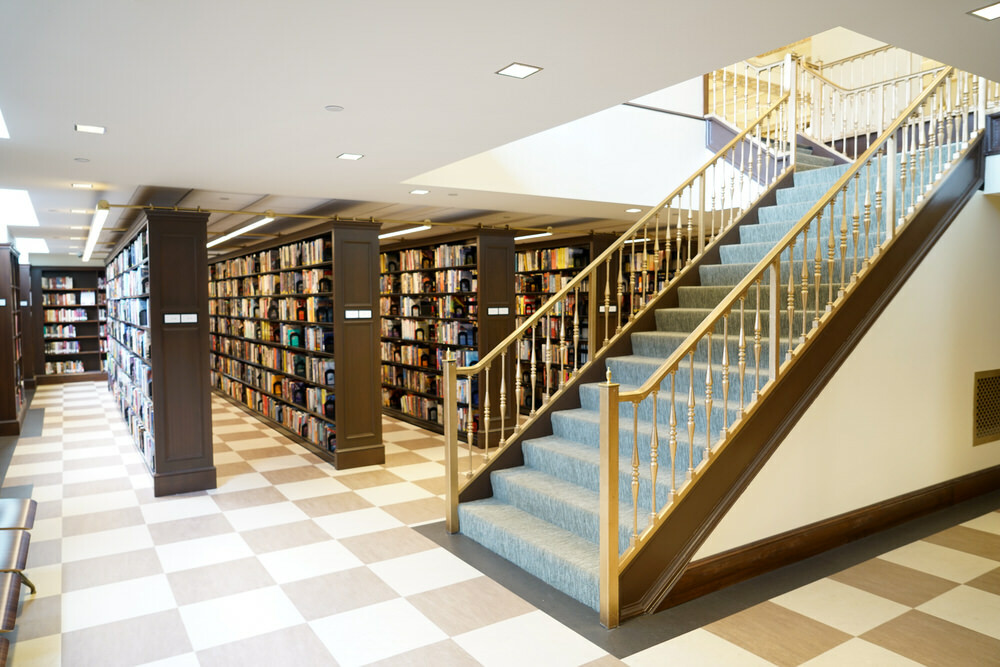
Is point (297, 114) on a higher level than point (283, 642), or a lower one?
higher

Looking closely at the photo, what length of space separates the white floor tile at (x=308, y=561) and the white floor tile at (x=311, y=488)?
1.14 meters

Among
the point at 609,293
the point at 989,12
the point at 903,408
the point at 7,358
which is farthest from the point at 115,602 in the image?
the point at 7,358

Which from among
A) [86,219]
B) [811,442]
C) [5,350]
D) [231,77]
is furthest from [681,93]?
[5,350]

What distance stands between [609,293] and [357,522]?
2.79m

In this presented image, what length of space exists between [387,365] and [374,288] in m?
2.93

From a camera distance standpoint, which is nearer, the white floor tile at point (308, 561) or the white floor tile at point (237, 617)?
the white floor tile at point (237, 617)

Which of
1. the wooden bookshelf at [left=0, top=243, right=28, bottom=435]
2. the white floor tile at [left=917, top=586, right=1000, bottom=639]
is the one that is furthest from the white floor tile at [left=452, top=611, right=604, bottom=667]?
the wooden bookshelf at [left=0, top=243, right=28, bottom=435]

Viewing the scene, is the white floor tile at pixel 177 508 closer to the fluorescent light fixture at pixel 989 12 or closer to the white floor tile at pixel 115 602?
the white floor tile at pixel 115 602

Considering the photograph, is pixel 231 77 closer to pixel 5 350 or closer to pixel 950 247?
pixel 950 247

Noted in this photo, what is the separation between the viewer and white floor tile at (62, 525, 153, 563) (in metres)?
4.07

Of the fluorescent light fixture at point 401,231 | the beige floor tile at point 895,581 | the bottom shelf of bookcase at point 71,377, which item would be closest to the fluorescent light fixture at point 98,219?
the fluorescent light fixture at point 401,231

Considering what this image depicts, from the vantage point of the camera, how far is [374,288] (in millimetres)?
6234

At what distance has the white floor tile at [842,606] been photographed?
3.10 m

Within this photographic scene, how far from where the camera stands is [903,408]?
14.4 ft
